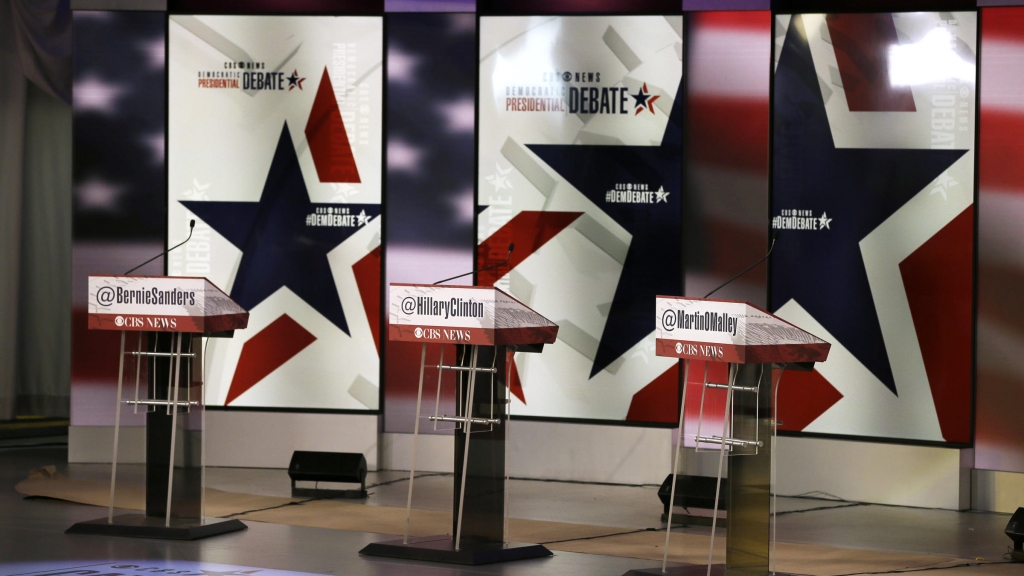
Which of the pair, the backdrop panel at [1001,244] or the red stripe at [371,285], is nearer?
the backdrop panel at [1001,244]

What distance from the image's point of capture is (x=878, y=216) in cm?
814

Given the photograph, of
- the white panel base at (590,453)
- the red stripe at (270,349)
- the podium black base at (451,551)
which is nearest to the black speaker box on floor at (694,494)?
the podium black base at (451,551)

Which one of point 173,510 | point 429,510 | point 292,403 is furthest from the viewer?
point 292,403

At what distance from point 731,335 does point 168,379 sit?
3129mm

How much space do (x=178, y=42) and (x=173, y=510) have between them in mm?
3954

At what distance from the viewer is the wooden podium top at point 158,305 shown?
20.7 ft

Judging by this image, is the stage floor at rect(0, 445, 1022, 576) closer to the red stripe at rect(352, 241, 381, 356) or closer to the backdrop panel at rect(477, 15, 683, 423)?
the backdrop panel at rect(477, 15, 683, 423)

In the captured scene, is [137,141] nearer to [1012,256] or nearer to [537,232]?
[537,232]

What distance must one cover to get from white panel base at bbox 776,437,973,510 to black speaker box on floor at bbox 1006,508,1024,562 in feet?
4.77

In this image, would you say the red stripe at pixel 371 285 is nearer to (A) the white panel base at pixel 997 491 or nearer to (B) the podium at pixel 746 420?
(B) the podium at pixel 746 420

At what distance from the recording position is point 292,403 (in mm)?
8953

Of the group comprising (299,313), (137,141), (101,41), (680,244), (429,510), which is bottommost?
(429,510)

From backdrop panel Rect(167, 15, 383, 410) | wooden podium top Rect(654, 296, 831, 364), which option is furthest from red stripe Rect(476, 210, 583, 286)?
wooden podium top Rect(654, 296, 831, 364)

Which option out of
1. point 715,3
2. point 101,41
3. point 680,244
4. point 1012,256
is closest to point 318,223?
point 101,41
